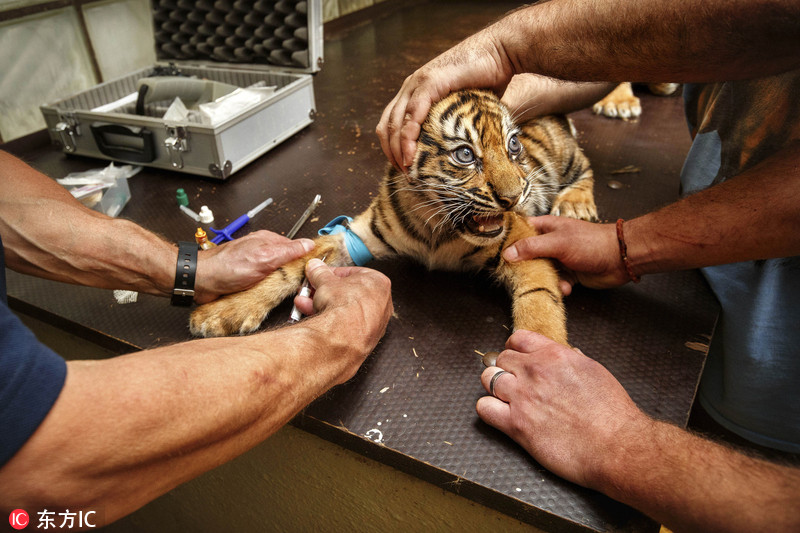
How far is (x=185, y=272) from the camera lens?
1.31 m

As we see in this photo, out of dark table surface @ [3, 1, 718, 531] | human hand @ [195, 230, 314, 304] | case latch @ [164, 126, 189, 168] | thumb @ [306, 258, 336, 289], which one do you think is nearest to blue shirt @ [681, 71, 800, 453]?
dark table surface @ [3, 1, 718, 531]

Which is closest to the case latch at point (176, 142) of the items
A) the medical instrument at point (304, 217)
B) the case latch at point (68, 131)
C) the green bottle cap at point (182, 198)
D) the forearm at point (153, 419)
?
the green bottle cap at point (182, 198)

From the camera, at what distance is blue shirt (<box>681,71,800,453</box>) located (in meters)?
1.28

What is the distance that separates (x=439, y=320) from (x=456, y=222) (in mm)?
283

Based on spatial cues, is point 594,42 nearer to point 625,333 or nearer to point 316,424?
point 625,333

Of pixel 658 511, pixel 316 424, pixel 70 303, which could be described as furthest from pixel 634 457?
pixel 70 303

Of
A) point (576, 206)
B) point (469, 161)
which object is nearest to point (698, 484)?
point (469, 161)

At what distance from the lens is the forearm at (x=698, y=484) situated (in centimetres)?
75

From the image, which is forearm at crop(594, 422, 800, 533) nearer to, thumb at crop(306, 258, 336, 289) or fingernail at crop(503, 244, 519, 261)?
fingernail at crop(503, 244, 519, 261)

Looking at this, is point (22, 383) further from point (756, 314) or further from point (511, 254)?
point (756, 314)

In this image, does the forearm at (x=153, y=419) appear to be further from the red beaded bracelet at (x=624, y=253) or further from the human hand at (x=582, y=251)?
the red beaded bracelet at (x=624, y=253)

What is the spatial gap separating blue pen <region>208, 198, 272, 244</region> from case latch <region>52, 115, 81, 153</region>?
1.02 meters

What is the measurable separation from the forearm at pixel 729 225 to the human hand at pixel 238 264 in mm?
967

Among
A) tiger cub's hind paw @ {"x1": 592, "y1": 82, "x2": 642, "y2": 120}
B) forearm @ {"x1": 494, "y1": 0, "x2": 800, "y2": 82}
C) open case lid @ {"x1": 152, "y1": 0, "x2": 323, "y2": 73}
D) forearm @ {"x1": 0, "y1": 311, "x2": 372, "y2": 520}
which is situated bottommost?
tiger cub's hind paw @ {"x1": 592, "y1": 82, "x2": 642, "y2": 120}
